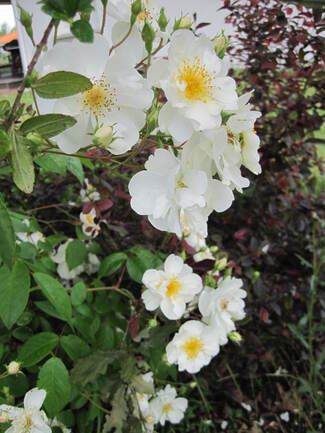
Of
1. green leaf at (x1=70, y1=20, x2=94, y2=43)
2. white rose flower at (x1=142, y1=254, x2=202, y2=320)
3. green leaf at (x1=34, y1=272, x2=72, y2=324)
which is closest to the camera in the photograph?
green leaf at (x1=70, y1=20, x2=94, y2=43)

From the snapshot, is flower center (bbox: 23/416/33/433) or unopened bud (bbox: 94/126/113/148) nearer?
unopened bud (bbox: 94/126/113/148)

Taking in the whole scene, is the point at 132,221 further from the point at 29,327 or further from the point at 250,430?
the point at 250,430

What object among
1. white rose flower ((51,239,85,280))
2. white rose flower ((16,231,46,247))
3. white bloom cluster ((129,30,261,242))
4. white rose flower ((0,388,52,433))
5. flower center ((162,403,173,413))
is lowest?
flower center ((162,403,173,413))

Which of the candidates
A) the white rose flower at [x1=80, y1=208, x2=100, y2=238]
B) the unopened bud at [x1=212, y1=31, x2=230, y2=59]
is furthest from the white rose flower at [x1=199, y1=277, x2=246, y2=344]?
the unopened bud at [x1=212, y1=31, x2=230, y2=59]

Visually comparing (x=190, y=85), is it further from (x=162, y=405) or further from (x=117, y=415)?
(x=162, y=405)

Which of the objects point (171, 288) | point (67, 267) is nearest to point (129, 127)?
point (171, 288)

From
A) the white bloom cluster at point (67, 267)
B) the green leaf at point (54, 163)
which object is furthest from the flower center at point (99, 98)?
the white bloom cluster at point (67, 267)

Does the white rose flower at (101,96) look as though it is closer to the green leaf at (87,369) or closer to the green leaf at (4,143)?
the green leaf at (4,143)

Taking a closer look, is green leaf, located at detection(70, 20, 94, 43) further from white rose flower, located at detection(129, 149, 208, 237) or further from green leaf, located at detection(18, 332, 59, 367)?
green leaf, located at detection(18, 332, 59, 367)

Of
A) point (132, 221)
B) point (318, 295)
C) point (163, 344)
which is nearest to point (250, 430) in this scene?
point (318, 295)
